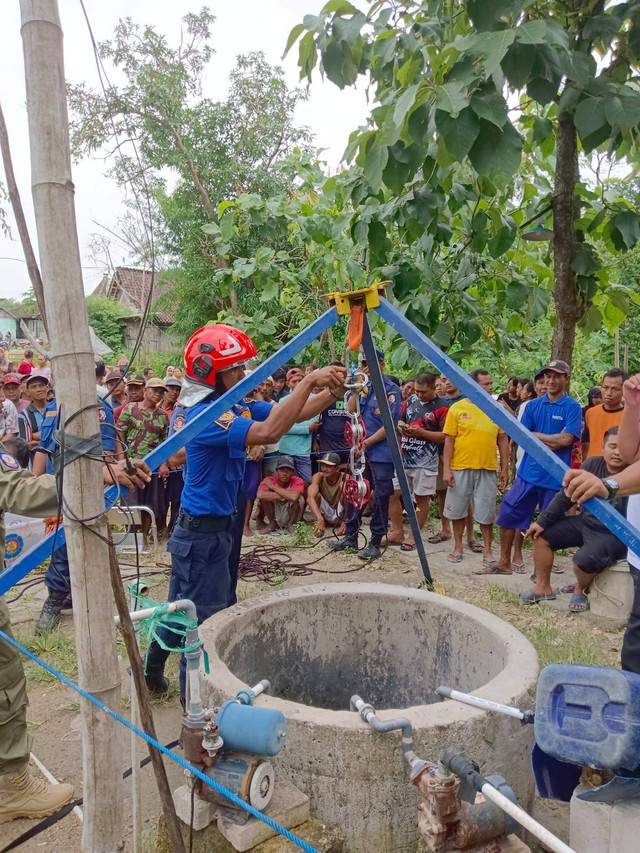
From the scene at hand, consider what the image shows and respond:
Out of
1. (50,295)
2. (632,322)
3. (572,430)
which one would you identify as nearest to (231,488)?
(50,295)

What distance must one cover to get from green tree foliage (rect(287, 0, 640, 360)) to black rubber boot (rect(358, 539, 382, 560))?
283 cm

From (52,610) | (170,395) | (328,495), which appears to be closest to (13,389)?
(170,395)

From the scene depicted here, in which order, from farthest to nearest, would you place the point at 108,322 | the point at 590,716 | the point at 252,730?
1. the point at 108,322
2. the point at 252,730
3. the point at 590,716

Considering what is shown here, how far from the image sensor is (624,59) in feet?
11.1

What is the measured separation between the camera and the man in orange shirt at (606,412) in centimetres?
553

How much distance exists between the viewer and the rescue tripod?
2379mm

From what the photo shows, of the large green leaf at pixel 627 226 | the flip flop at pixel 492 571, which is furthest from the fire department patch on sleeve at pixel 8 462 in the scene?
the flip flop at pixel 492 571

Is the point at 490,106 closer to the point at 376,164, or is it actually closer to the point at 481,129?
the point at 481,129

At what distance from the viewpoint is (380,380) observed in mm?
3209

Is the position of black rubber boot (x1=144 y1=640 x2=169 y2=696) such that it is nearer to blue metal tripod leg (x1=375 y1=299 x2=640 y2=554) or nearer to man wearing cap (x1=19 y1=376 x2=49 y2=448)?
blue metal tripod leg (x1=375 y1=299 x2=640 y2=554)

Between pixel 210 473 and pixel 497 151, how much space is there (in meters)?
2.02

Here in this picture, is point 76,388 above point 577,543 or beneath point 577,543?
above

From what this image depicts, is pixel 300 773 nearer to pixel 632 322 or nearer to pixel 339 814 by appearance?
pixel 339 814

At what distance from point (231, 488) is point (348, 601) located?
908 millimetres
